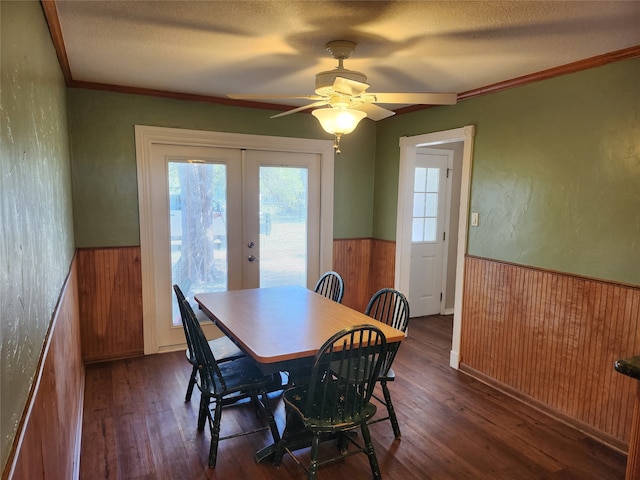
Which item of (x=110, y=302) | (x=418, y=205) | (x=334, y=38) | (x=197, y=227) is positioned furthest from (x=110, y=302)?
(x=418, y=205)

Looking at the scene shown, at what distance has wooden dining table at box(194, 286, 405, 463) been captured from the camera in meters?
2.04

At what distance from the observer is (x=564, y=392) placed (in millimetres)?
2826

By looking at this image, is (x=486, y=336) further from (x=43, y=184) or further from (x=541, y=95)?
(x=43, y=184)

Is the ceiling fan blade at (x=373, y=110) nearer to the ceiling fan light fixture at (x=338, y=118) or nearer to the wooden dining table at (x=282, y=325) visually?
the ceiling fan light fixture at (x=338, y=118)

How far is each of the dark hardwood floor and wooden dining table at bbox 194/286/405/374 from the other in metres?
0.69

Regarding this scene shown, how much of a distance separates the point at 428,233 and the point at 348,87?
10.8 ft

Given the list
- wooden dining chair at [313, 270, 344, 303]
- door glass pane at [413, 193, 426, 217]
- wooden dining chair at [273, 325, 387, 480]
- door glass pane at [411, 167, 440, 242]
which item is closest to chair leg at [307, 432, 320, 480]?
wooden dining chair at [273, 325, 387, 480]

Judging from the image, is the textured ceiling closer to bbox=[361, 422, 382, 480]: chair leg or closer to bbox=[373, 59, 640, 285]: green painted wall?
bbox=[373, 59, 640, 285]: green painted wall

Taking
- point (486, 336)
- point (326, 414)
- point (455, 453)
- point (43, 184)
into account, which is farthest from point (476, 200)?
point (43, 184)

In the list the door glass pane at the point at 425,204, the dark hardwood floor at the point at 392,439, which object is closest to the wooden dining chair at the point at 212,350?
the dark hardwood floor at the point at 392,439

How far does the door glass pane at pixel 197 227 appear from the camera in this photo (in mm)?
3771

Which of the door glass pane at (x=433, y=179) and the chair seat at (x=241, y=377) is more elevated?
the door glass pane at (x=433, y=179)

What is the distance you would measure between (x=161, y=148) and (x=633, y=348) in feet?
12.2

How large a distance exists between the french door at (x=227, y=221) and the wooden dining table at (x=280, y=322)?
0.91 m
